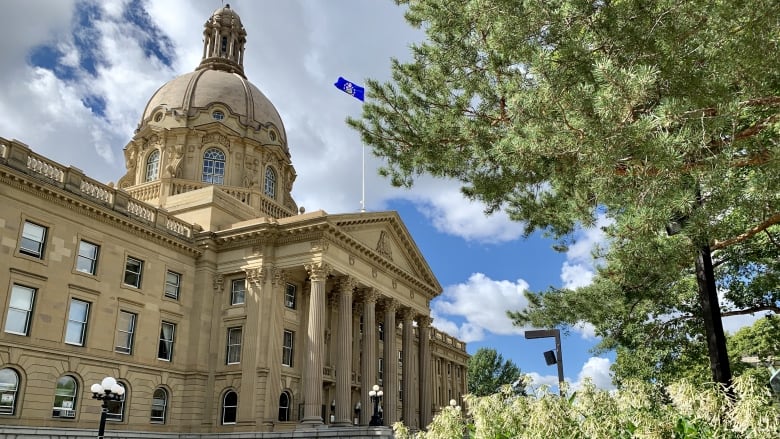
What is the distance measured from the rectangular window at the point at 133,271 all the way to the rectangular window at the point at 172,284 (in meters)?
1.69

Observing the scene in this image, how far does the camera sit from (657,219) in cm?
1049

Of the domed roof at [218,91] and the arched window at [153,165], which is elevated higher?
the domed roof at [218,91]

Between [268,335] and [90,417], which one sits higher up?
[268,335]

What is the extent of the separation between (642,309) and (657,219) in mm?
13432

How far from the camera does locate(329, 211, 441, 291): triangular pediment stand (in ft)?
117

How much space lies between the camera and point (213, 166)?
45969 millimetres

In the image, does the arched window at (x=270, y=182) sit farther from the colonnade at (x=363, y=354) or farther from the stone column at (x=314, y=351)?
the stone column at (x=314, y=351)

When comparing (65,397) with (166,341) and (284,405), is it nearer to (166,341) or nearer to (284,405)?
(166,341)

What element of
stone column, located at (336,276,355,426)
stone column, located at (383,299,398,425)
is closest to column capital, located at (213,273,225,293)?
stone column, located at (336,276,355,426)

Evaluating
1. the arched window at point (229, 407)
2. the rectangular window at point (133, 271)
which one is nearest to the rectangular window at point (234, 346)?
the arched window at point (229, 407)

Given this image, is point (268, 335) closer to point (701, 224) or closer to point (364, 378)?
point (364, 378)

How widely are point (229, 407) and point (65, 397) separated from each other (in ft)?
26.7

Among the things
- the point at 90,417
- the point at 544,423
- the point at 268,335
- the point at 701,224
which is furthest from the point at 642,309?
the point at 90,417

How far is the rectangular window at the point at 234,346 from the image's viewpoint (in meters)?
32.9
